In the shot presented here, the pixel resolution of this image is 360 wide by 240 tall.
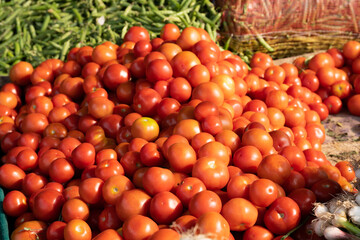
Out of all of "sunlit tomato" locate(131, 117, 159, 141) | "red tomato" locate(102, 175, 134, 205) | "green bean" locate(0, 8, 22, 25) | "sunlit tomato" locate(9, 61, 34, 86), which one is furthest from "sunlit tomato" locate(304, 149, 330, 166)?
"green bean" locate(0, 8, 22, 25)

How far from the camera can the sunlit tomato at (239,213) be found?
7.23ft

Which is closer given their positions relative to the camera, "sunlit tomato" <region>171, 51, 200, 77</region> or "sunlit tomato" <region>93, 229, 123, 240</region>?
"sunlit tomato" <region>93, 229, 123, 240</region>

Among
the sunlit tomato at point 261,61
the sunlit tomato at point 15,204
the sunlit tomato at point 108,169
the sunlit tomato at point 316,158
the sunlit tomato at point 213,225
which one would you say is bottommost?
the sunlit tomato at point 15,204

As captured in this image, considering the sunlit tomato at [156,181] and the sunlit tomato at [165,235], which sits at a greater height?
the sunlit tomato at [165,235]

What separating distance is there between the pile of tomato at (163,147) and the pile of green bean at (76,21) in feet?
3.25

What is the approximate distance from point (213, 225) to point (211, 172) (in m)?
0.51

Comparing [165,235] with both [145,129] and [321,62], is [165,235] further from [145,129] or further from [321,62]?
[321,62]

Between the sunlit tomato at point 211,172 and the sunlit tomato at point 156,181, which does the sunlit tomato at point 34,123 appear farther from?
the sunlit tomato at point 211,172

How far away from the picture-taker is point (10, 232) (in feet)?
9.43

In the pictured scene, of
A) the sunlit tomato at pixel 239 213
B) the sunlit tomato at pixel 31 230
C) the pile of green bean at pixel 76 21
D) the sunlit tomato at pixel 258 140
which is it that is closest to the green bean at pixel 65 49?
Answer: the pile of green bean at pixel 76 21

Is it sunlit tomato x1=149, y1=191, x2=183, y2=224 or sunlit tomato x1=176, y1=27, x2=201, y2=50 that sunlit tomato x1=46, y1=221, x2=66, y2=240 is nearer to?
sunlit tomato x1=149, y1=191, x2=183, y2=224

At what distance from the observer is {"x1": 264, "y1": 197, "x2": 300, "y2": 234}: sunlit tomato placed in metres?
2.23

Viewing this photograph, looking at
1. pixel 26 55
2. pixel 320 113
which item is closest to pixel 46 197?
pixel 320 113

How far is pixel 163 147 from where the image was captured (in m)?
2.68
